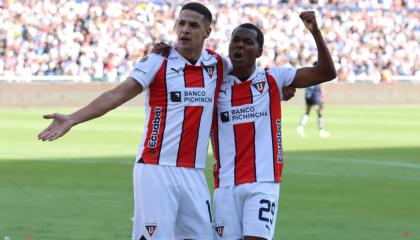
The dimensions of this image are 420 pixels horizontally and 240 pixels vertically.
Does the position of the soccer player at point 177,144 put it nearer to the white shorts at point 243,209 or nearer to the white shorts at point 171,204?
the white shorts at point 171,204

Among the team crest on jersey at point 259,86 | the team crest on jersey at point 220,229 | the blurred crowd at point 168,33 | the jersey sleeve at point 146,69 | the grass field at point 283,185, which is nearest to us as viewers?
the jersey sleeve at point 146,69

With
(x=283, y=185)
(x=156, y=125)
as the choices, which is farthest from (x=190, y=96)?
(x=283, y=185)

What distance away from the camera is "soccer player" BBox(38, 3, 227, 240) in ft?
24.3

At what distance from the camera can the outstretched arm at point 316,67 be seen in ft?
24.7

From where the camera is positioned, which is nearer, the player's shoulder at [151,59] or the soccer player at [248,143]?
the player's shoulder at [151,59]

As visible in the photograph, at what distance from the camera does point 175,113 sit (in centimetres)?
741

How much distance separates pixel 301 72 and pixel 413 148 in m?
17.0

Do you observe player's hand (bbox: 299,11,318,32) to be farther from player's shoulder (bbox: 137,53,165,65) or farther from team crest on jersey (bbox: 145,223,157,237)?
team crest on jersey (bbox: 145,223,157,237)

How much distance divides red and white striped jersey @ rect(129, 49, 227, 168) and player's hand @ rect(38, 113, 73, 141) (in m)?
0.87

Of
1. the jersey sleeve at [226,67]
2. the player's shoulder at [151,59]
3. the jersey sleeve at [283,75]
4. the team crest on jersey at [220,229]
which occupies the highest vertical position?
the player's shoulder at [151,59]

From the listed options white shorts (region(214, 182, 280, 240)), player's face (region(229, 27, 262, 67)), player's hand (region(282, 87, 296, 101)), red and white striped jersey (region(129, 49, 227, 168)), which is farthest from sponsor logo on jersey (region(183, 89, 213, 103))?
player's hand (region(282, 87, 296, 101))

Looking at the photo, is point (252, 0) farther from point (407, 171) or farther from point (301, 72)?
point (301, 72)

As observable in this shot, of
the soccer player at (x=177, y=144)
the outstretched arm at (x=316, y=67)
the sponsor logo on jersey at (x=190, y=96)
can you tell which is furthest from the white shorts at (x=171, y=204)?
the outstretched arm at (x=316, y=67)

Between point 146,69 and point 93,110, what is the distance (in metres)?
0.58
